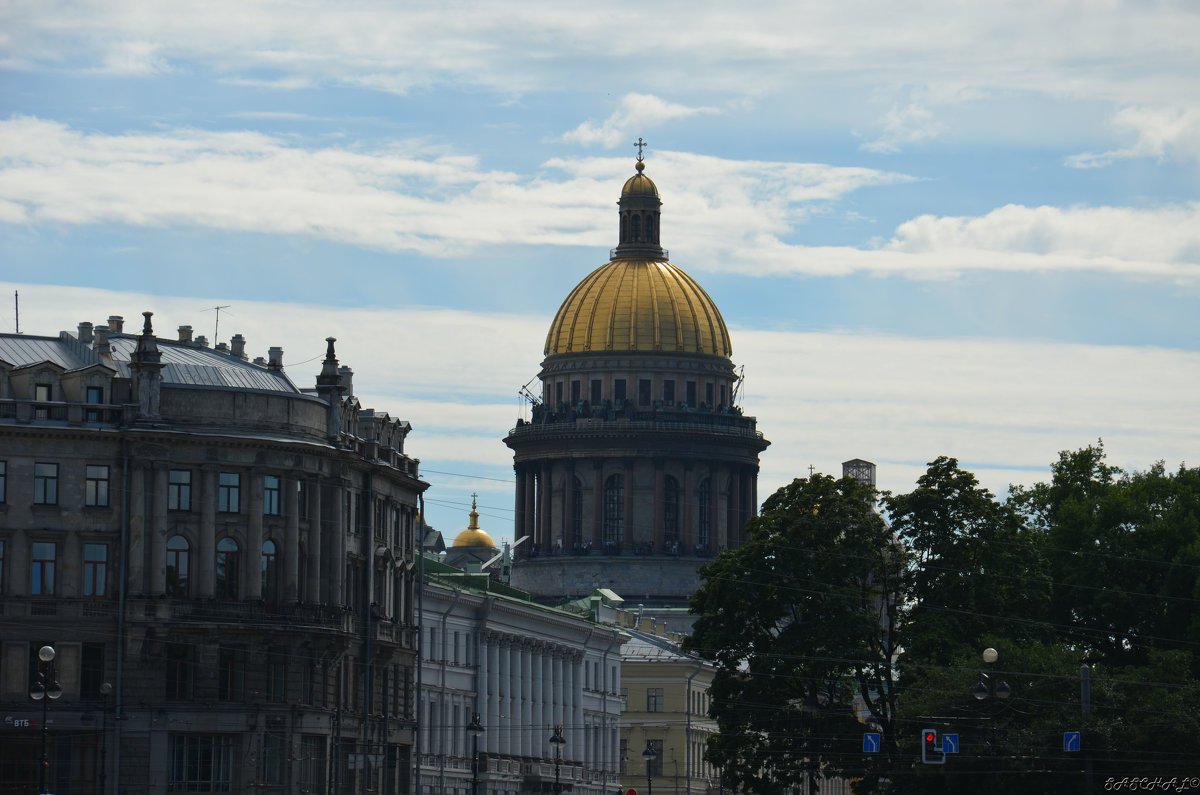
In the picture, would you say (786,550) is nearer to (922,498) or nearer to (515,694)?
(922,498)

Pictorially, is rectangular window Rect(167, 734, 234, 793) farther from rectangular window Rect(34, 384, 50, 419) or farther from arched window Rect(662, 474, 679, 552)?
arched window Rect(662, 474, 679, 552)

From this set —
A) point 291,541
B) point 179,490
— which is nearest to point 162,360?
point 179,490

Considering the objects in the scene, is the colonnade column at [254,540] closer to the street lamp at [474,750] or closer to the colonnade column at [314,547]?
the colonnade column at [314,547]

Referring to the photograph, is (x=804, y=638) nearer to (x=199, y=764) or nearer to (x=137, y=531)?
(x=199, y=764)

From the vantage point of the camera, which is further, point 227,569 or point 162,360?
point 162,360

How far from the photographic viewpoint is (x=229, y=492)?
95.1 meters

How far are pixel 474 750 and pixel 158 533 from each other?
864 inches

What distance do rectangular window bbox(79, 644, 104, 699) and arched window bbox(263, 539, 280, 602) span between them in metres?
6.06

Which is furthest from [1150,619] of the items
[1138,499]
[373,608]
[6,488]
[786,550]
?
[6,488]

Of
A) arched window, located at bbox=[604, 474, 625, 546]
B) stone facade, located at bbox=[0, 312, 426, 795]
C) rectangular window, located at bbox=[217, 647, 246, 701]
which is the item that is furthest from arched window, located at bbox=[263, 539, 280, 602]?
arched window, located at bbox=[604, 474, 625, 546]

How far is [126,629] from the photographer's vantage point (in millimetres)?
92000

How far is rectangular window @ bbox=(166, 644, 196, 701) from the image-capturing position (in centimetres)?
9281

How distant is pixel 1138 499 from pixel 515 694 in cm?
3182

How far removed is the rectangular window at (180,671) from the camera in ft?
305
